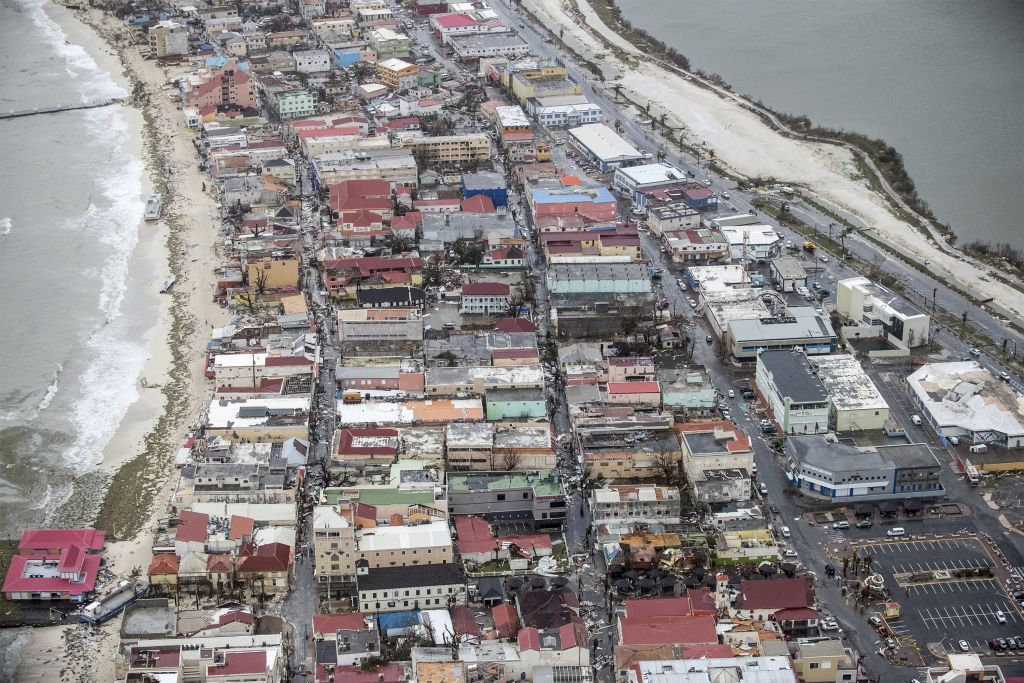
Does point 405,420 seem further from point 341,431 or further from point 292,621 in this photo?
point 292,621

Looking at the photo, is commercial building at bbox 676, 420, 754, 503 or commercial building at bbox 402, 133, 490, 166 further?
commercial building at bbox 402, 133, 490, 166

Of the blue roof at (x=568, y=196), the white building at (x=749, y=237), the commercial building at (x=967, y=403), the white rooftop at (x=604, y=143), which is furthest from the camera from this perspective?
Answer: the white rooftop at (x=604, y=143)

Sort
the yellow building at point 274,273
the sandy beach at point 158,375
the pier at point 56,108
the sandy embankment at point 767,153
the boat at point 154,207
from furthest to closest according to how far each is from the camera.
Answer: the pier at point 56,108
the boat at point 154,207
the sandy embankment at point 767,153
the yellow building at point 274,273
the sandy beach at point 158,375

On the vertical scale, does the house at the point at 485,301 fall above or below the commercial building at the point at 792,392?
above

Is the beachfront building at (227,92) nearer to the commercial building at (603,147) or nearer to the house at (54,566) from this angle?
the commercial building at (603,147)

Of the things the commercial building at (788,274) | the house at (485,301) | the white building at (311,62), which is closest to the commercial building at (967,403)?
the commercial building at (788,274)

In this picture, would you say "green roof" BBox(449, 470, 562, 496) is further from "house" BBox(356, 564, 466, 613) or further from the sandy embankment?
the sandy embankment

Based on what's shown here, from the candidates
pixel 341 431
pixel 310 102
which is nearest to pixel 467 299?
pixel 341 431

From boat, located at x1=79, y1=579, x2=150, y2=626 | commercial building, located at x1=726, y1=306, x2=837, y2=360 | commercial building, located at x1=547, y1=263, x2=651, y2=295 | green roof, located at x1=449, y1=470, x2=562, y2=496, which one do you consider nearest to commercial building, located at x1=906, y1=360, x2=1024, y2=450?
commercial building, located at x1=726, y1=306, x2=837, y2=360
